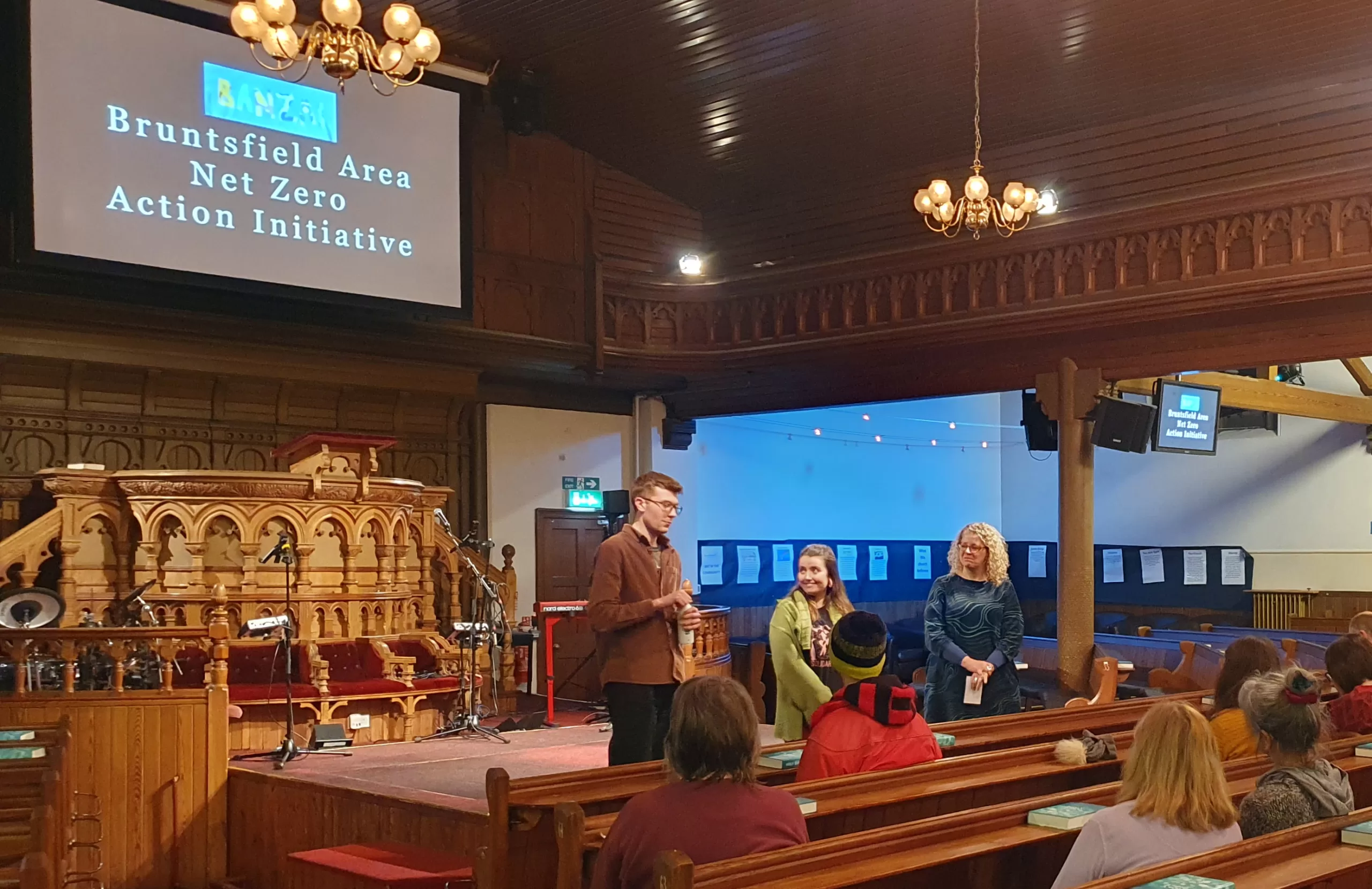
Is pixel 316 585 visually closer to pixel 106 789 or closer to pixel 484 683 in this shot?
pixel 484 683

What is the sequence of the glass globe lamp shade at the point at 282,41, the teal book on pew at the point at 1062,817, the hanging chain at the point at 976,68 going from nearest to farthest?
the teal book on pew at the point at 1062,817 < the glass globe lamp shade at the point at 282,41 < the hanging chain at the point at 976,68

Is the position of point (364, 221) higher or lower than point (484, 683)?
higher

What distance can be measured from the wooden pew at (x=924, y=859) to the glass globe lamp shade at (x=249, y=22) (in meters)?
5.96

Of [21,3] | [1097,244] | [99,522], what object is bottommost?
[99,522]

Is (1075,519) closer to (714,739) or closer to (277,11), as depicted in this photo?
(277,11)

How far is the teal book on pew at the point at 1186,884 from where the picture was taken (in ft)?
8.33

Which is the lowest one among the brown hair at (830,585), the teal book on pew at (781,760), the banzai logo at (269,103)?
the teal book on pew at (781,760)

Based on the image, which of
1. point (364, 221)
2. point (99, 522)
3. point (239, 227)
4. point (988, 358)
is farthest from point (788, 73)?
point (99, 522)

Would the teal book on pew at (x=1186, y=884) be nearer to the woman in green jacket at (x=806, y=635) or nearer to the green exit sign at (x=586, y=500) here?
the woman in green jacket at (x=806, y=635)

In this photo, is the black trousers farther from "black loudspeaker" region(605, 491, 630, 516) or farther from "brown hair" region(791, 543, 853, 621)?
"black loudspeaker" region(605, 491, 630, 516)

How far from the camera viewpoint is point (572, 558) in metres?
13.6

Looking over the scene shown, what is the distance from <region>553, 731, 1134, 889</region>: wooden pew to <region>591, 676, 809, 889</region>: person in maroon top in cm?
20

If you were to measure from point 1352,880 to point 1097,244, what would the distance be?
28.0ft

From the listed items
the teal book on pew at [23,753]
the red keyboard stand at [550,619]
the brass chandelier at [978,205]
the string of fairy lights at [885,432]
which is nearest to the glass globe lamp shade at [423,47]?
the brass chandelier at [978,205]
